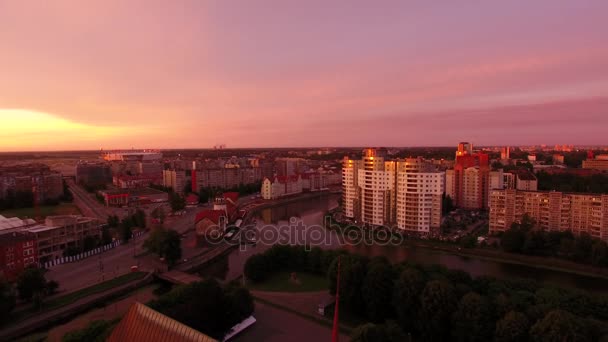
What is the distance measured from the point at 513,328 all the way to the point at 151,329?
434cm

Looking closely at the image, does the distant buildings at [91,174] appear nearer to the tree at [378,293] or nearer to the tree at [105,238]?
the tree at [105,238]

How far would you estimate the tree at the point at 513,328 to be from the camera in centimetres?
469

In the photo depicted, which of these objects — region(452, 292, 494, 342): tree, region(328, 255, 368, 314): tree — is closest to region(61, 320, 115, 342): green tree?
region(328, 255, 368, 314): tree

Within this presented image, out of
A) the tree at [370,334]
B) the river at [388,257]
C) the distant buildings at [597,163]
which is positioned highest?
the distant buildings at [597,163]

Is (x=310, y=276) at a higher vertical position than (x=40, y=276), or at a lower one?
lower

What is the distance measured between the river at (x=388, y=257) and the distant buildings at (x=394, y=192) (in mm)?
1521

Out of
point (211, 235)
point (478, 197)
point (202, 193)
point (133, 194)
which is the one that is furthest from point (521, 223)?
point (133, 194)

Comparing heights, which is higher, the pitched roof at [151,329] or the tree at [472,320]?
the pitched roof at [151,329]

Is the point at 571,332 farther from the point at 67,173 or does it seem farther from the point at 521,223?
the point at 67,173

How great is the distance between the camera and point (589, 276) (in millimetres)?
8695

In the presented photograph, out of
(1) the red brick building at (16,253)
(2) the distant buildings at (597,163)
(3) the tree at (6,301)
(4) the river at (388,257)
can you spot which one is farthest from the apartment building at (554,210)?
(2) the distant buildings at (597,163)

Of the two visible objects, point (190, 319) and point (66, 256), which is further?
point (66, 256)

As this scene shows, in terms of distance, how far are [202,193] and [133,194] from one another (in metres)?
4.38

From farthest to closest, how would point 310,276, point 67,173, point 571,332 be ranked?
point 67,173, point 310,276, point 571,332
